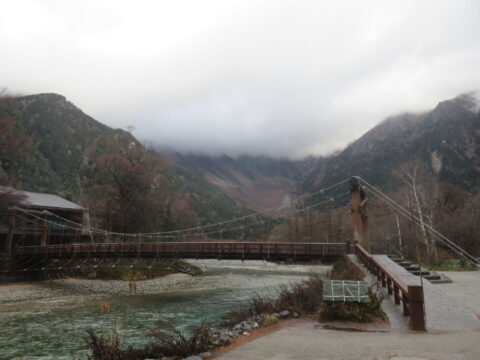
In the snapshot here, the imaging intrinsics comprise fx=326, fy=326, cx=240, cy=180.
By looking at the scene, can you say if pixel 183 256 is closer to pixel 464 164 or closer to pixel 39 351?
pixel 39 351

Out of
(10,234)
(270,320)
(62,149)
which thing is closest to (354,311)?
(270,320)

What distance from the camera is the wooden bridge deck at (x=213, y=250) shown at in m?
20.1

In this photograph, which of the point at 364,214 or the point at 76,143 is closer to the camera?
the point at 364,214

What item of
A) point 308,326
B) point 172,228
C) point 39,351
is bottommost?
point 39,351

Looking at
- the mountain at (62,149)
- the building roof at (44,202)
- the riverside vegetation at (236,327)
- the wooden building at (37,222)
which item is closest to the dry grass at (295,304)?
the riverside vegetation at (236,327)

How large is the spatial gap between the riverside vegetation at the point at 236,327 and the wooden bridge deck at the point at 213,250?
5581mm

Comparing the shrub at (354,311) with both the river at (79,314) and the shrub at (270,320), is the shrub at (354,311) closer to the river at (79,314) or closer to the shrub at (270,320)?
the shrub at (270,320)

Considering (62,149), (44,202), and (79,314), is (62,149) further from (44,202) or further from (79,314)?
(79,314)

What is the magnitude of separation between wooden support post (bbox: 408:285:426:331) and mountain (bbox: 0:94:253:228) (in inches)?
1405

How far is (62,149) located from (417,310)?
91250 millimetres

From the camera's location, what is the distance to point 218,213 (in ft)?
373

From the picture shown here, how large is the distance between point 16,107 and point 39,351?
96775 millimetres

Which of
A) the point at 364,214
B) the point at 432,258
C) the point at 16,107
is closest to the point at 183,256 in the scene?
the point at 364,214

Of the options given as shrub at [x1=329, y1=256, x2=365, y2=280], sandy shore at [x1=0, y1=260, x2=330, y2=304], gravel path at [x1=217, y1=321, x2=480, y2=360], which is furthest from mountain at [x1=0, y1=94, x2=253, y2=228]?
gravel path at [x1=217, y1=321, x2=480, y2=360]
